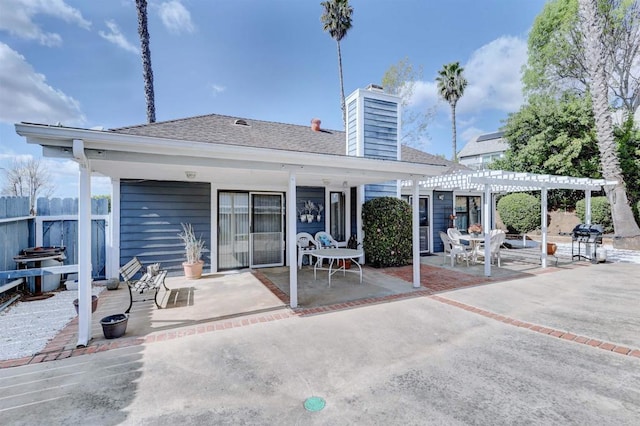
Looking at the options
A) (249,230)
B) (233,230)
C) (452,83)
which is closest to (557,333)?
(249,230)

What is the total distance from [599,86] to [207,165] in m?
15.7

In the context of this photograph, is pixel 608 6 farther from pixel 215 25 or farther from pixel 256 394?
pixel 256 394

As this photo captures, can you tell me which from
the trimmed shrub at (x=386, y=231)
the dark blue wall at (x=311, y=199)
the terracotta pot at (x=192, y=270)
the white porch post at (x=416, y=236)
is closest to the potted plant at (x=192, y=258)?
the terracotta pot at (x=192, y=270)

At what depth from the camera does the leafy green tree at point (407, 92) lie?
17.1 m

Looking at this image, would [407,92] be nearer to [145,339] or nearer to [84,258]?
[84,258]

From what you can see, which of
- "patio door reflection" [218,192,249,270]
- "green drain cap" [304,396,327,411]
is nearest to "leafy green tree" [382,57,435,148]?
"patio door reflection" [218,192,249,270]

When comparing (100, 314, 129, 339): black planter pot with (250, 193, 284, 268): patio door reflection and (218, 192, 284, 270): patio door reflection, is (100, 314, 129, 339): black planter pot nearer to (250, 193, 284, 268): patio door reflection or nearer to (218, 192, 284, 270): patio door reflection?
(218, 192, 284, 270): patio door reflection

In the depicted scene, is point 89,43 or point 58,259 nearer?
point 58,259

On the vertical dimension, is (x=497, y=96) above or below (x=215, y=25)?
above

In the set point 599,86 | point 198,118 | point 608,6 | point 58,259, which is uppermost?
point 608,6

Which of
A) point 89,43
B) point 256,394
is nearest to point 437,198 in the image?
point 256,394

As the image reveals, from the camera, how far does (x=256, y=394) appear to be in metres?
2.58

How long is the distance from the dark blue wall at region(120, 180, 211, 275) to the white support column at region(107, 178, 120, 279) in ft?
0.27

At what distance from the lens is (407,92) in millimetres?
17406
